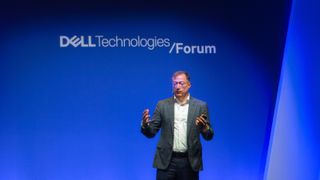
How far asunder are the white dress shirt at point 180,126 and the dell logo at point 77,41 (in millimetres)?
1814

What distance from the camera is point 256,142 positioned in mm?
5977

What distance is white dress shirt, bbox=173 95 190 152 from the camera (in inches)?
163

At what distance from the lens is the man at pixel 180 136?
4125 mm

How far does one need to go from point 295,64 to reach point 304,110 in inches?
18.6

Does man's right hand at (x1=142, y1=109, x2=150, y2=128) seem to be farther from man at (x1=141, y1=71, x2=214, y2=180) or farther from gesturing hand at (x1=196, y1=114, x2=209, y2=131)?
gesturing hand at (x1=196, y1=114, x2=209, y2=131)

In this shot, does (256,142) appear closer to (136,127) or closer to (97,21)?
(136,127)

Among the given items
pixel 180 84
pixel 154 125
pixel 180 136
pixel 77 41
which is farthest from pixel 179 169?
pixel 77 41

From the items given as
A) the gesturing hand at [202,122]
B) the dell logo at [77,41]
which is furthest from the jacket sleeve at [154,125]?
the dell logo at [77,41]

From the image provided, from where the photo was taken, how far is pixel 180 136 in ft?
13.6

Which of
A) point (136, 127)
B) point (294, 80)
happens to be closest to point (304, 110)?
point (294, 80)

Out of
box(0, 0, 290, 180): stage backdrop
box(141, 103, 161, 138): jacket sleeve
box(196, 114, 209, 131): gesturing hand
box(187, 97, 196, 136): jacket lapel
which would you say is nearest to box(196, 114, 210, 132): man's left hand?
box(196, 114, 209, 131): gesturing hand

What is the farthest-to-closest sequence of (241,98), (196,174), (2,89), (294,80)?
(241,98), (2,89), (294,80), (196,174)

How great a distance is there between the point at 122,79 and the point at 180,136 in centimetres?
Result: 174

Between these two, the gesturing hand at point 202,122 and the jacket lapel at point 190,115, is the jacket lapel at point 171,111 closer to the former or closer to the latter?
the jacket lapel at point 190,115
